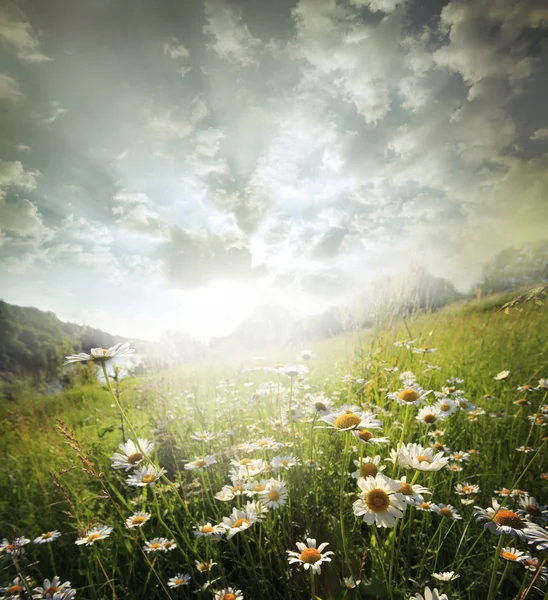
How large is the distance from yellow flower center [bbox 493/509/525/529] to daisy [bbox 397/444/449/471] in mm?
314

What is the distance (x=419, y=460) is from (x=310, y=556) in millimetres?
502

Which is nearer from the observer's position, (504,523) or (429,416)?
(504,523)

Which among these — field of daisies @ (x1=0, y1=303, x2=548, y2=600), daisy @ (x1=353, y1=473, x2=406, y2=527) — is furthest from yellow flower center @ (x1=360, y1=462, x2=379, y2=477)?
daisy @ (x1=353, y1=473, x2=406, y2=527)

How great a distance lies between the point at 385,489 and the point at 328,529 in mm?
821

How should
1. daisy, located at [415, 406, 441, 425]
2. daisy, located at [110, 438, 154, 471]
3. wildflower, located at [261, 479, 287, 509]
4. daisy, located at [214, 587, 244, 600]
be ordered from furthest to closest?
1. daisy, located at [415, 406, 441, 425]
2. wildflower, located at [261, 479, 287, 509]
3. daisy, located at [110, 438, 154, 471]
4. daisy, located at [214, 587, 244, 600]

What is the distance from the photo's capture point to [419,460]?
1038 mm

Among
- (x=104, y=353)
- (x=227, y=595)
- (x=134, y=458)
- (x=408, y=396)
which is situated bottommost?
(x=227, y=595)

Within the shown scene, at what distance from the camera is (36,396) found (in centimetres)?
672

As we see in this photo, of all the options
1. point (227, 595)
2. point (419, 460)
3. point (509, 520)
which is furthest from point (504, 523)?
point (227, 595)

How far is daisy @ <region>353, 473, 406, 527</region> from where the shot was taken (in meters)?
0.88

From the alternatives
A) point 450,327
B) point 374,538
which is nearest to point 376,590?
point 374,538

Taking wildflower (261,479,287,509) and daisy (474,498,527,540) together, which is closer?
daisy (474,498,527,540)

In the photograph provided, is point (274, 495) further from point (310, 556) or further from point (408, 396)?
point (408, 396)

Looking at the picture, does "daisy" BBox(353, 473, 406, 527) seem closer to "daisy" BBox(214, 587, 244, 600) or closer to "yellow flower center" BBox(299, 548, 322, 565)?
"yellow flower center" BBox(299, 548, 322, 565)
